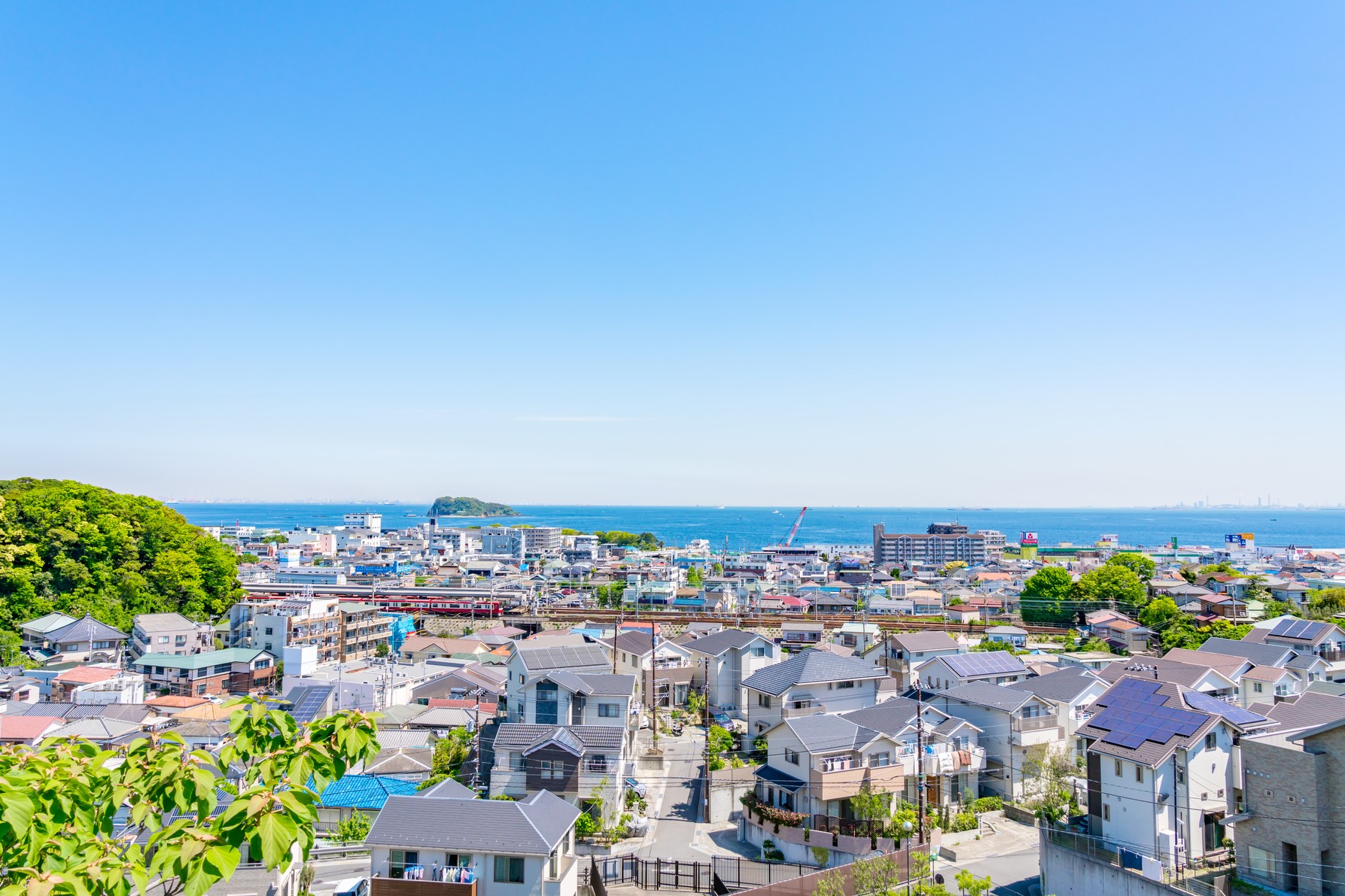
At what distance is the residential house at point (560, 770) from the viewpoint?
15000mm

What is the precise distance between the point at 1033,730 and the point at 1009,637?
1545 centimetres

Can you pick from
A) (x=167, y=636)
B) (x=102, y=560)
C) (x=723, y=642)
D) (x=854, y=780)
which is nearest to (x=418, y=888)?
(x=854, y=780)

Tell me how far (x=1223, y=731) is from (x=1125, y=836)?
7.67ft

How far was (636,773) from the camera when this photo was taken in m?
18.1

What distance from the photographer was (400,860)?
11.1 m

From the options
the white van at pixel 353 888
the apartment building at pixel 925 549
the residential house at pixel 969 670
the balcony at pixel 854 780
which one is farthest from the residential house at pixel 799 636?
the apartment building at pixel 925 549

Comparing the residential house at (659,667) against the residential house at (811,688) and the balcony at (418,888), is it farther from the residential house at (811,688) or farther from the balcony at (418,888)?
the balcony at (418,888)

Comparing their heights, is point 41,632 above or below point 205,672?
above

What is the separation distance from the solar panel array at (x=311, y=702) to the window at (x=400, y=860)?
928cm

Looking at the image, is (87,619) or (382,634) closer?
(87,619)

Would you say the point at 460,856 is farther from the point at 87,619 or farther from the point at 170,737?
the point at 87,619

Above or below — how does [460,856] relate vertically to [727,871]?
above

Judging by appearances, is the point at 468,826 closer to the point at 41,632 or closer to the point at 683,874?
the point at 683,874

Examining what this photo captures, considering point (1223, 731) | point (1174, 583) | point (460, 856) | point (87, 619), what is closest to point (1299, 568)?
point (1174, 583)
